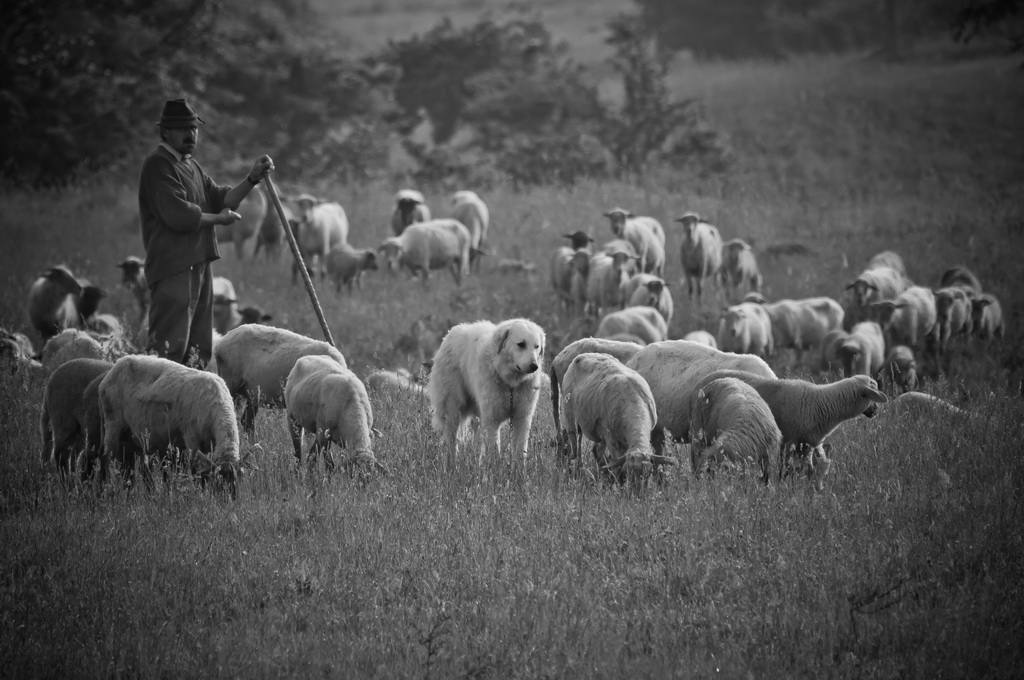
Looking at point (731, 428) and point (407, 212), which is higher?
point (407, 212)

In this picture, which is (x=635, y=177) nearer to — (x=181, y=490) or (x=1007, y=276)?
(x=1007, y=276)

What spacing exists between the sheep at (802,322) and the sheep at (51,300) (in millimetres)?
10320

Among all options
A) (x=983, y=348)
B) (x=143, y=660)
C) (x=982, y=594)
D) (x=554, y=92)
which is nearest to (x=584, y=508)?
(x=982, y=594)

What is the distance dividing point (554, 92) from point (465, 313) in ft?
52.9

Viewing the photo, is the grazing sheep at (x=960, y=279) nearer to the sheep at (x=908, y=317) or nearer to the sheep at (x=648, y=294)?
the sheep at (x=908, y=317)

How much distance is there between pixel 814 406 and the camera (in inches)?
396

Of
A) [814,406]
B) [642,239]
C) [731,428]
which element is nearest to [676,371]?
[814,406]

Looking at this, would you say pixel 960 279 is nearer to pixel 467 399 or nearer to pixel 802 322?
pixel 802 322

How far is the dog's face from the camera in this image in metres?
10.0

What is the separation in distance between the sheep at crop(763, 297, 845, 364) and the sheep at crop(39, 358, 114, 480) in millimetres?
11077

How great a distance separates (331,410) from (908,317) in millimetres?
11765

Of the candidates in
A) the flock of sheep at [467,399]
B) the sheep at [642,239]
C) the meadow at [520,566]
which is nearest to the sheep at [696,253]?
the sheep at [642,239]

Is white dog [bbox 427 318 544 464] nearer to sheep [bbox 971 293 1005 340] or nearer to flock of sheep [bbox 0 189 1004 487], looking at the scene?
flock of sheep [bbox 0 189 1004 487]

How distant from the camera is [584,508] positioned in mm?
9000
